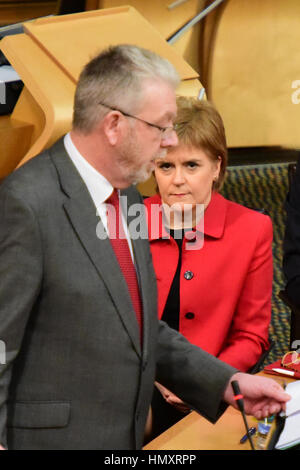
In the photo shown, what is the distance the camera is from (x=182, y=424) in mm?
1884

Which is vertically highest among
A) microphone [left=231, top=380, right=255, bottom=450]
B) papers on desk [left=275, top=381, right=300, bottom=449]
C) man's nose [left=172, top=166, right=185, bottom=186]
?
man's nose [left=172, top=166, right=185, bottom=186]

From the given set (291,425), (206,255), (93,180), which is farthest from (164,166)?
(291,425)

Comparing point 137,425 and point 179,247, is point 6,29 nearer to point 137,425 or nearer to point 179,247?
point 179,247

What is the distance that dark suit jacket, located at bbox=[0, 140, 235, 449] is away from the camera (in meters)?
1.42

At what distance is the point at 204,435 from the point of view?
1835 millimetres

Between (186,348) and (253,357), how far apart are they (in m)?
0.52

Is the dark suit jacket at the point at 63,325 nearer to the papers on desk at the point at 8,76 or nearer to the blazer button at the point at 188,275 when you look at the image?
the blazer button at the point at 188,275

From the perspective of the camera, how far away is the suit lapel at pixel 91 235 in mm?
1502

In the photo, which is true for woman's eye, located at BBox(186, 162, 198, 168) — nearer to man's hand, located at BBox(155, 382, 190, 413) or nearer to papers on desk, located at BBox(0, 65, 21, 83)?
man's hand, located at BBox(155, 382, 190, 413)

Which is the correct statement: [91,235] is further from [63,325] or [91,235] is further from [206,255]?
[206,255]

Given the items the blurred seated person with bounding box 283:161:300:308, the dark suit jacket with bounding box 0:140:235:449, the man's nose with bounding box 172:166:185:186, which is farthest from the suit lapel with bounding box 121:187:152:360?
the blurred seated person with bounding box 283:161:300:308

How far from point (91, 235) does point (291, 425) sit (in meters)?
0.64

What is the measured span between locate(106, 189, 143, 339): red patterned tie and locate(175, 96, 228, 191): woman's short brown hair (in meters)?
0.73

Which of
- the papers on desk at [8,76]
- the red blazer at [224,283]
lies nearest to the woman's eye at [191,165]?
the red blazer at [224,283]
